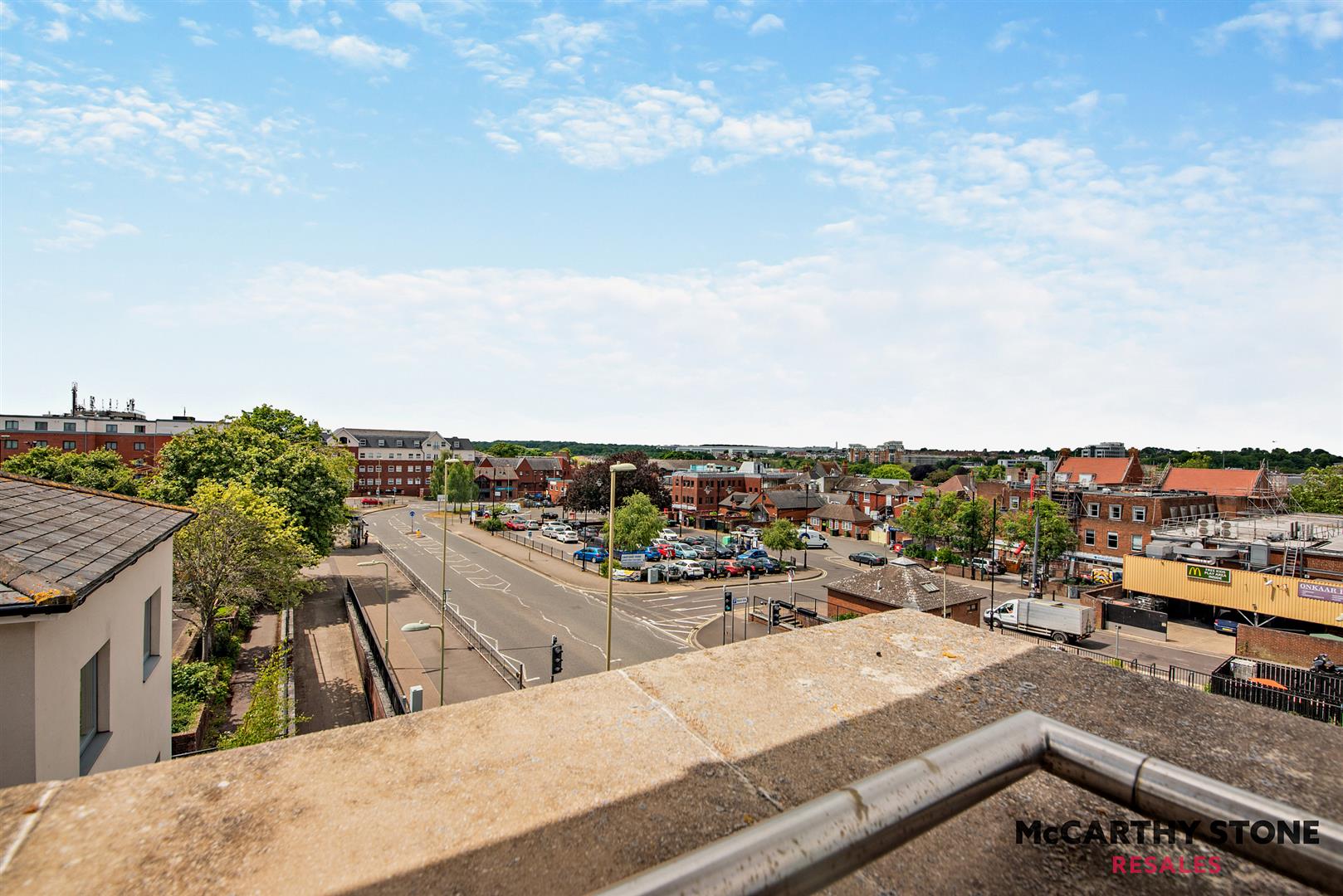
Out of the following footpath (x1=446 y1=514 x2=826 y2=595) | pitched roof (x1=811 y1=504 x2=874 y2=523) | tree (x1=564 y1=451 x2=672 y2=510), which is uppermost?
tree (x1=564 y1=451 x2=672 y2=510)

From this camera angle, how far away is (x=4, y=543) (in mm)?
5492

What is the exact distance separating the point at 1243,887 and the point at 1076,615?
31.8 meters

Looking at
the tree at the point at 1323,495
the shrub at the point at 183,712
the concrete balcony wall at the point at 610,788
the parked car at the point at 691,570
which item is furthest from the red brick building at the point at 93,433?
the tree at the point at 1323,495

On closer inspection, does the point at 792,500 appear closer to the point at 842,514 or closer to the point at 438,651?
the point at 842,514

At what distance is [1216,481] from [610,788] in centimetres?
6941

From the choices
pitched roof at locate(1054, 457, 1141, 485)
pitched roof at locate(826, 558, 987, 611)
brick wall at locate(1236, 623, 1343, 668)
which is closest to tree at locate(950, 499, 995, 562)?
brick wall at locate(1236, 623, 1343, 668)

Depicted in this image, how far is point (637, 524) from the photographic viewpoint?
42.1m

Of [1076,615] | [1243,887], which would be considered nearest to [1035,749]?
[1243,887]

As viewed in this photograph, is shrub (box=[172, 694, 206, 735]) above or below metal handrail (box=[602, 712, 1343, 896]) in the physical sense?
below

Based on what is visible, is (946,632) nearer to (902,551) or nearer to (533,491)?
(902,551)

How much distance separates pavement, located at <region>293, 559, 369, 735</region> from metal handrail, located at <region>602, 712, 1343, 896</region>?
47.5 ft

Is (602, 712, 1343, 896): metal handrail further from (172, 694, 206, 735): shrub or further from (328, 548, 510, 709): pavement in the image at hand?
(172, 694, 206, 735): shrub

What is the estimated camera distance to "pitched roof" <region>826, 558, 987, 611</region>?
2367cm

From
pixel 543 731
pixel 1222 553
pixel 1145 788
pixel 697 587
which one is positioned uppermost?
pixel 1145 788
